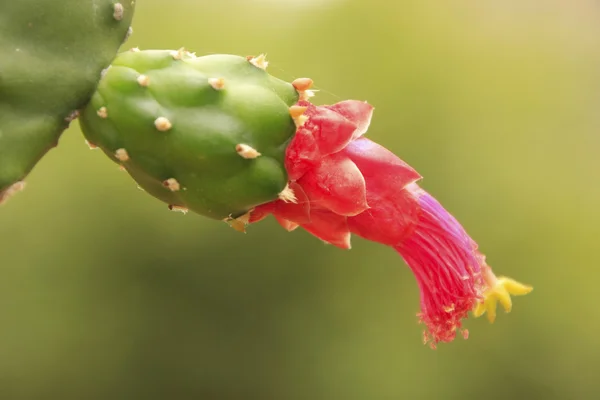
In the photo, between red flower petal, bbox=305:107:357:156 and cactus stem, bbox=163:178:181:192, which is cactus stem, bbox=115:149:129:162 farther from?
red flower petal, bbox=305:107:357:156

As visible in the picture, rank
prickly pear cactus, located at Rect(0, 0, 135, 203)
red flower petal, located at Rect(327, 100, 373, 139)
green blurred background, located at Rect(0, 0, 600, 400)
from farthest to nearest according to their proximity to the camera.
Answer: green blurred background, located at Rect(0, 0, 600, 400)
red flower petal, located at Rect(327, 100, 373, 139)
prickly pear cactus, located at Rect(0, 0, 135, 203)

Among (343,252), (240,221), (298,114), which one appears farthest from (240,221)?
(343,252)

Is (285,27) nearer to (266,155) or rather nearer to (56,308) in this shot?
(56,308)

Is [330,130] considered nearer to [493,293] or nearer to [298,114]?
[298,114]

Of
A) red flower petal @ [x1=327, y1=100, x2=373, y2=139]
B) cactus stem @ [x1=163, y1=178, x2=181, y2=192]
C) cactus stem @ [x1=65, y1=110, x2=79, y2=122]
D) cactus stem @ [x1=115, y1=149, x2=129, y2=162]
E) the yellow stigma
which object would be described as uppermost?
red flower petal @ [x1=327, y1=100, x2=373, y2=139]

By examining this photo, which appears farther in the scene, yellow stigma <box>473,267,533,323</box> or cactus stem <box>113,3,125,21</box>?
yellow stigma <box>473,267,533,323</box>

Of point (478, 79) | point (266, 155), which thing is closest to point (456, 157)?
point (478, 79)

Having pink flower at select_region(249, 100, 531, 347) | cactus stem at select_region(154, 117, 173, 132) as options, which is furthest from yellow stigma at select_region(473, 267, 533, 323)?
cactus stem at select_region(154, 117, 173, 132)
